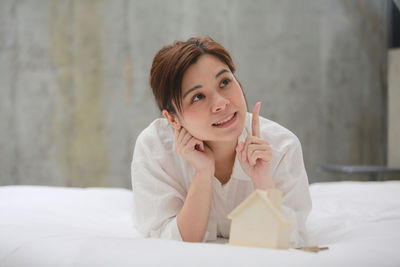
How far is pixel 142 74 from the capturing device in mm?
3994

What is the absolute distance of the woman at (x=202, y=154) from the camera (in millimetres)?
1180

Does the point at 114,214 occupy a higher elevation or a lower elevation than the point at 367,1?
lower

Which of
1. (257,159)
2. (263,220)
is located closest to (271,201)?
(263,220)

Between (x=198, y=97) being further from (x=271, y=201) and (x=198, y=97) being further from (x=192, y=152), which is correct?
(x=271, y=201)

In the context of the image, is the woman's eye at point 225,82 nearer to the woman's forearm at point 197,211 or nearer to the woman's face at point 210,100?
the woman's face at point 210,100

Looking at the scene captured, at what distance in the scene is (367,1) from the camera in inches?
159

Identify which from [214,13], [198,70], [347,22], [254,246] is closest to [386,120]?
[347,22]

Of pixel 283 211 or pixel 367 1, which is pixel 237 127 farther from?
pixel 367 1

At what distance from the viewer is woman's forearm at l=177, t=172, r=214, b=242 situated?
123 cm

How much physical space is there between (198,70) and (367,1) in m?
3.52

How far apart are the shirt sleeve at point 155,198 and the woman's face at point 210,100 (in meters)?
0.28

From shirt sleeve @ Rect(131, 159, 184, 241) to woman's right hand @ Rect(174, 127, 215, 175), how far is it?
165 millimetres

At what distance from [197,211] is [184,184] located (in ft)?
0.82

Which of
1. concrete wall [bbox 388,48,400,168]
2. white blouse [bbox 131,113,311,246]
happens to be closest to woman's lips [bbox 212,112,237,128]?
white blouse [bbox 131,113,311,246]
